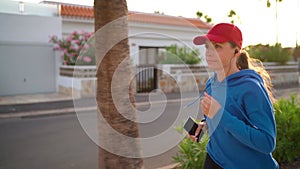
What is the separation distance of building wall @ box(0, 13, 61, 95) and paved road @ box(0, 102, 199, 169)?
16.8 ft

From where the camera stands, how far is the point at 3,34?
507 inches

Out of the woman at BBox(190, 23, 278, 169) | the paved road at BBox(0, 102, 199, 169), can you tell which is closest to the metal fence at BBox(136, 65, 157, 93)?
the paved road at BBox(0, 102, 199, 169)

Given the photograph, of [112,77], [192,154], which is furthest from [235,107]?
[192,154]

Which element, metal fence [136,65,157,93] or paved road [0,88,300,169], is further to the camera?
metal fence [136,65,157,93]

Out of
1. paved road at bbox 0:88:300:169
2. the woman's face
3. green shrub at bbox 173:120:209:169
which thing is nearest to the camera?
the woman's face

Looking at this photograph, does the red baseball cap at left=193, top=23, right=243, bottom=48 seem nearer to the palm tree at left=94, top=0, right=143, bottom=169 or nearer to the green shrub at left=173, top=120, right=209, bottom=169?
the palm tree at left=94, top=0, right=143, bottom=169

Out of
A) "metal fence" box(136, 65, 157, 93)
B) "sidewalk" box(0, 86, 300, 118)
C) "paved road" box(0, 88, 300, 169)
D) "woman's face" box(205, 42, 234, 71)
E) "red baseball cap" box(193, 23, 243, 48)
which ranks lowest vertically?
"paved road" box(0, 88, 300, 169)

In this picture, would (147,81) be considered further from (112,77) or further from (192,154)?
(112,77)

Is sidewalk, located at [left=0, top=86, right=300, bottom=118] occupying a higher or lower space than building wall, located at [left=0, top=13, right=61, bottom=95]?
lower

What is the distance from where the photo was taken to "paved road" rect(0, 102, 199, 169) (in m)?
4.80

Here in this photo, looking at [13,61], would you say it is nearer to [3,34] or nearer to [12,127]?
[3,34]

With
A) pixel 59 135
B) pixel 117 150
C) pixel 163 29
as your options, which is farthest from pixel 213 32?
pixel 163 29

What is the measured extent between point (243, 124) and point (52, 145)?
16.8ft

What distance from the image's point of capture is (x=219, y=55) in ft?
5.72
